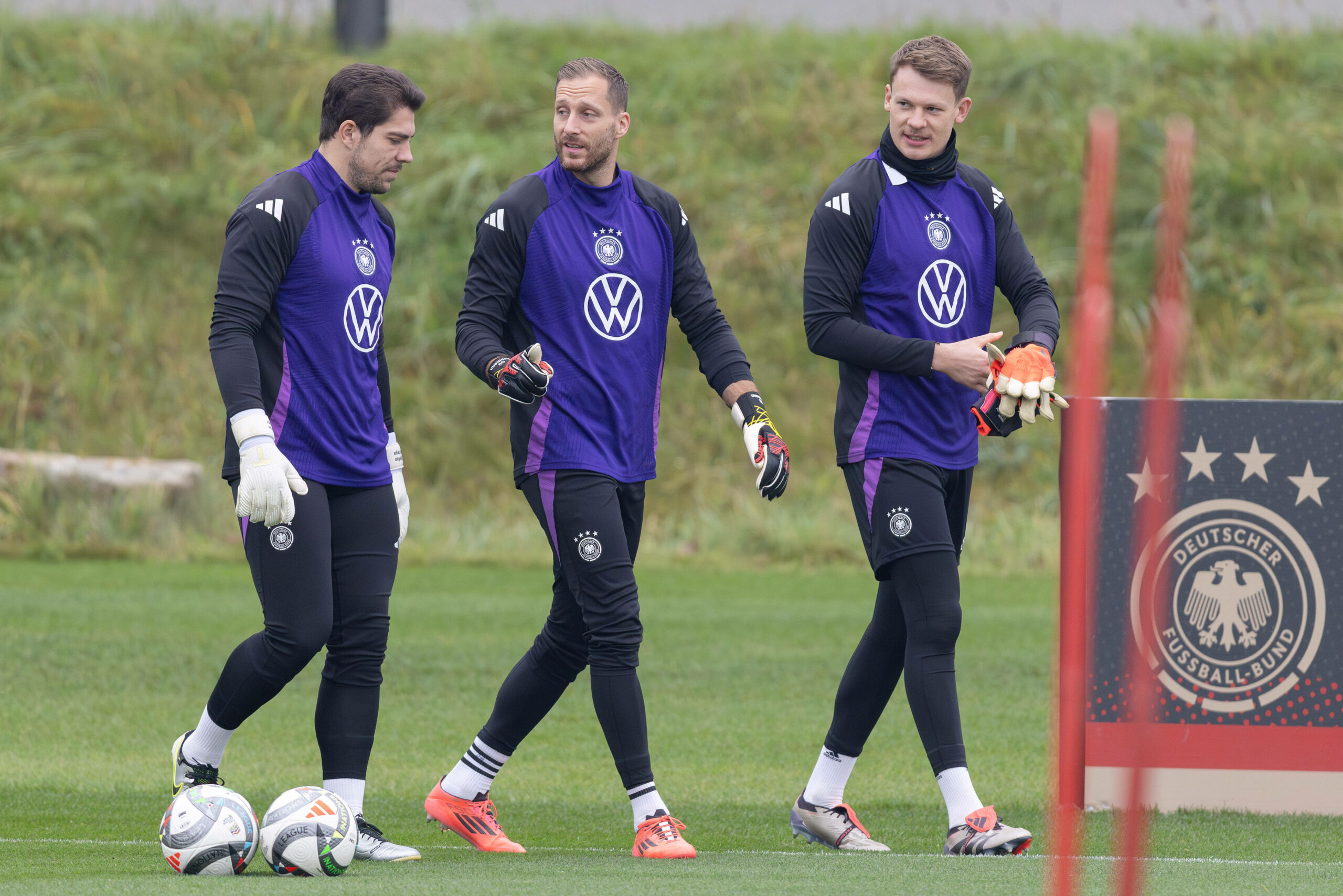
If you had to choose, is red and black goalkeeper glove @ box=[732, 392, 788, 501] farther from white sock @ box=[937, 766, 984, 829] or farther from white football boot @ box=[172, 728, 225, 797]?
white football boot @ box=[172, 728, 225, 797]

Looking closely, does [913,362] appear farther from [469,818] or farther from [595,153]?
[469,818]

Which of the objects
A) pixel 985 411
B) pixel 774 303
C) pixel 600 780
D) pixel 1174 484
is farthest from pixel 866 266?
pixel 774 303

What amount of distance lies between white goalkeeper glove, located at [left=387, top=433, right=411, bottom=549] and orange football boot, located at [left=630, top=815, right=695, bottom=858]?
3.64ft

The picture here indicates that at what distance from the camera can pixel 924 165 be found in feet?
17.3

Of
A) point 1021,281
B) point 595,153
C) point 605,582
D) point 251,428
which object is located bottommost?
point 605,582

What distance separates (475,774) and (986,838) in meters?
1.59

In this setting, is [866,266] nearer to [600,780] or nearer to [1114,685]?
[1114,685]

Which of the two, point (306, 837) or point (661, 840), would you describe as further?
point (661, 840)

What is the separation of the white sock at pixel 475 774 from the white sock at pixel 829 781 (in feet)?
3.15

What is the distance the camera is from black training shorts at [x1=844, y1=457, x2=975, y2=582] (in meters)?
5.07

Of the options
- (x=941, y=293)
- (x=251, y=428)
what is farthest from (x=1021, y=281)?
(x=251, y=428)

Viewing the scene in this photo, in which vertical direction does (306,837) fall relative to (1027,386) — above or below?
below

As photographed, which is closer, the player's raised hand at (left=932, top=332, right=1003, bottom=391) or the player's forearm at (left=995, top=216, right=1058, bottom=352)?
the player's raised hand at (left=932, top=332, right=1003, bottom=391)

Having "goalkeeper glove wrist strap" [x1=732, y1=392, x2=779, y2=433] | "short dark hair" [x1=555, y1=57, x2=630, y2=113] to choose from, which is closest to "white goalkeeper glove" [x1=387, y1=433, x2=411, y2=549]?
"goalkeeper glove wrist strap" [x1=732, y1=392, x2=779, y2=433]
